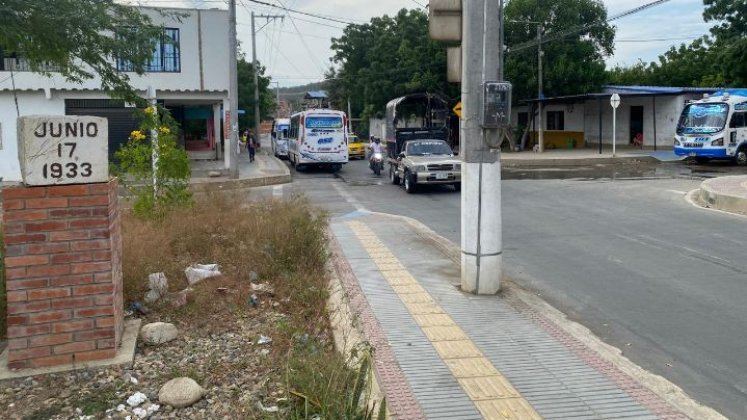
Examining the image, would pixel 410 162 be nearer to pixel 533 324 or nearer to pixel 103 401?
pixel 533 324

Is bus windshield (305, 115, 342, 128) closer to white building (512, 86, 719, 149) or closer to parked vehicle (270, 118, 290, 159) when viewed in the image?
parked vehicle (270, 118, 290, 159)

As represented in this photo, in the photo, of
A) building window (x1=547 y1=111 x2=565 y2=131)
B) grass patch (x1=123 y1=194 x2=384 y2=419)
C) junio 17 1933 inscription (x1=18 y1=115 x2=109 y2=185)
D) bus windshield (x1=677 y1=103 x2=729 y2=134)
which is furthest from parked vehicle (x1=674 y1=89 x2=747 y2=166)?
junio 17 1933 inscription (x1=18 y1=115 x2=109 y2=185)

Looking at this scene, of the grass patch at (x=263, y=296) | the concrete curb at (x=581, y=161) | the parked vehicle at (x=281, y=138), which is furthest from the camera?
the parked vehicle at (x=281, y=138)

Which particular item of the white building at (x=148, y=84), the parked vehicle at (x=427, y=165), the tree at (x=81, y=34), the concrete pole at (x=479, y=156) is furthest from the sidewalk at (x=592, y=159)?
the tree at (x=81, y=34)

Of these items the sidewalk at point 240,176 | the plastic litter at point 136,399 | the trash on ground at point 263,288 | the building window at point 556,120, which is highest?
the building window at point 556,120

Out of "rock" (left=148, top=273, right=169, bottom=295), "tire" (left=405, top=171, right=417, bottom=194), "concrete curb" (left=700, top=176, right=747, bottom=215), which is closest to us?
"rock" (left=148, top=273, right=169, bottom=295)

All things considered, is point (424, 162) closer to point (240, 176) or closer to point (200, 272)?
point (240, 176)

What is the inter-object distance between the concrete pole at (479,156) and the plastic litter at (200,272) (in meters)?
2.92

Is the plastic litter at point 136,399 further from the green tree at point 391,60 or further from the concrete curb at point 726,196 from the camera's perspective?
the green tree at point 391,60

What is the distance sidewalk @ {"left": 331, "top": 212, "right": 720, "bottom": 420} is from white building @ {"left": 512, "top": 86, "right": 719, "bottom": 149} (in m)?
29.5

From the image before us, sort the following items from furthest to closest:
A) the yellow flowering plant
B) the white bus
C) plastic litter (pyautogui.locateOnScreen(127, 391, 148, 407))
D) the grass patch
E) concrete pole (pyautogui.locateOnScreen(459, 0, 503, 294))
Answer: the white bus
the yellow flowering plant
concrete pole (pyautogui.locateOnScreen(459, 0, 503, 294))
plastic litter (pyautogui.locateOnScreen(127, 391, 148, 407))
the grass patch

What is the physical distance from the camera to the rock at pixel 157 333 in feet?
19.8

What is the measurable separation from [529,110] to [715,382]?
40557 millimetres

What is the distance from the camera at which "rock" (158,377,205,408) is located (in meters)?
4.78
